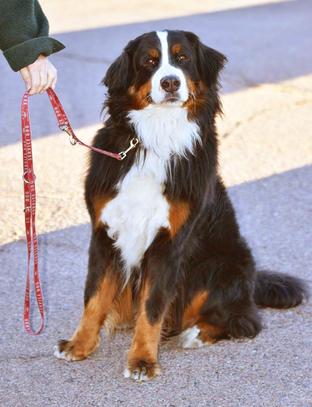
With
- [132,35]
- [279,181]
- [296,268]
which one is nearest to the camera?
[296,268]

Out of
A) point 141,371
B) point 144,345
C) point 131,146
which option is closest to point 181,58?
point 131,146

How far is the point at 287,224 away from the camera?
19.0ft

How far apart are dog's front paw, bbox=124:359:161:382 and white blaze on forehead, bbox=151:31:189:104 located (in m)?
1.20

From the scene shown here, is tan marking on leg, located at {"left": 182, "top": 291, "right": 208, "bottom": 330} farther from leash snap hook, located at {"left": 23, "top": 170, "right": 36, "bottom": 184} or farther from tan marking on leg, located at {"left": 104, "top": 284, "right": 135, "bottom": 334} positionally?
leash snap hook, located at {"left": 23, "top": 170, "right": 36, "bottom": 184}

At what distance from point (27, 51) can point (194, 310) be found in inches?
63.7

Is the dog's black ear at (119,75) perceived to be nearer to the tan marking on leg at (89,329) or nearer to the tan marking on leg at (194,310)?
the tan marking on leg at (89,329)

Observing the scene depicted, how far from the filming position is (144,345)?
390cm

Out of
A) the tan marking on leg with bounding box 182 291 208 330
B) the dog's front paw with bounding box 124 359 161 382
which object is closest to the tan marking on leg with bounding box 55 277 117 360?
the dog's front paw with bounding box 124 359 161 382

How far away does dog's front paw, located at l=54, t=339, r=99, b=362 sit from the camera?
13.0 ft

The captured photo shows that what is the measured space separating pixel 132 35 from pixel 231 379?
25.8ft

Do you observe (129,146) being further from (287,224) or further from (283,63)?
(283,63)

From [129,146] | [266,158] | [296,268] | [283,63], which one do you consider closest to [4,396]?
[129,146]

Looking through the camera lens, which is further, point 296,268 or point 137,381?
point 296,268

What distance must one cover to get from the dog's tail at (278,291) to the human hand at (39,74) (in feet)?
5.79
